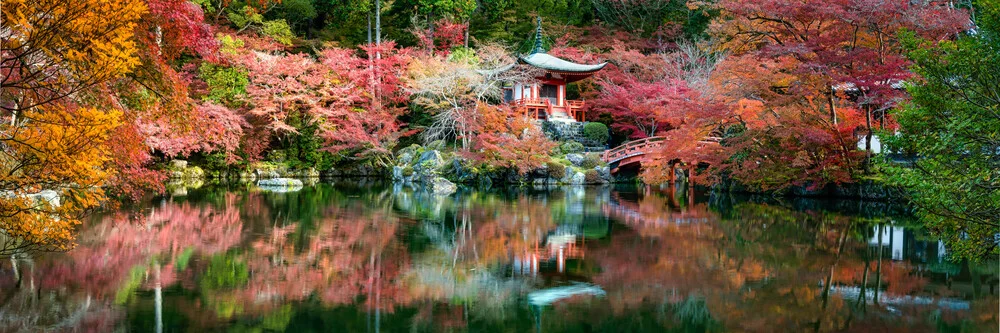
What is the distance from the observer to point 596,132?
2534 cm

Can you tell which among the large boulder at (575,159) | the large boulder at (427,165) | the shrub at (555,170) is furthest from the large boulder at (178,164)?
the large boulder at (575,159)

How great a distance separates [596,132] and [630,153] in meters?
2.77

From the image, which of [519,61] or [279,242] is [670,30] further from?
[279,242]

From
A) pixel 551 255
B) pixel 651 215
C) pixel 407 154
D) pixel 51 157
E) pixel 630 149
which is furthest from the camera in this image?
pixel 407 154

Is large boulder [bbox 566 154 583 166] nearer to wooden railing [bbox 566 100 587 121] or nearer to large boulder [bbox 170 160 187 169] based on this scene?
wooden railing [bbox 566 100 587 121]

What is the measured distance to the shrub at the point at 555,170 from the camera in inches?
858

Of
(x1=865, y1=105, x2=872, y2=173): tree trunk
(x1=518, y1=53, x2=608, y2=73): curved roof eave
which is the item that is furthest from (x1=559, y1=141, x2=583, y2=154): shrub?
(x1=865, y1=105, x2=872, y2=173): tree trunk

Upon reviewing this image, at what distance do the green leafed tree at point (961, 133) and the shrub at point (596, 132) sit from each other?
62.7 ft

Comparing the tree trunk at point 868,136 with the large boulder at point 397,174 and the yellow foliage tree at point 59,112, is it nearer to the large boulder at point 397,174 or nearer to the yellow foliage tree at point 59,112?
the yellow foliage tree at point 59,112

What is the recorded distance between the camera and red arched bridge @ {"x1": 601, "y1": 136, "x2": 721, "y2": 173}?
22438 mm

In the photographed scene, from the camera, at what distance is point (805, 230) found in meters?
10.9

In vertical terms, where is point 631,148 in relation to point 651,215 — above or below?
above

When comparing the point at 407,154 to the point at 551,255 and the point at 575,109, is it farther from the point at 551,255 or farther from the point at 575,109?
the point at 551,255

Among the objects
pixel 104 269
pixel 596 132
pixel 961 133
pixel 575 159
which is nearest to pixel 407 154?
pixel 575 159
